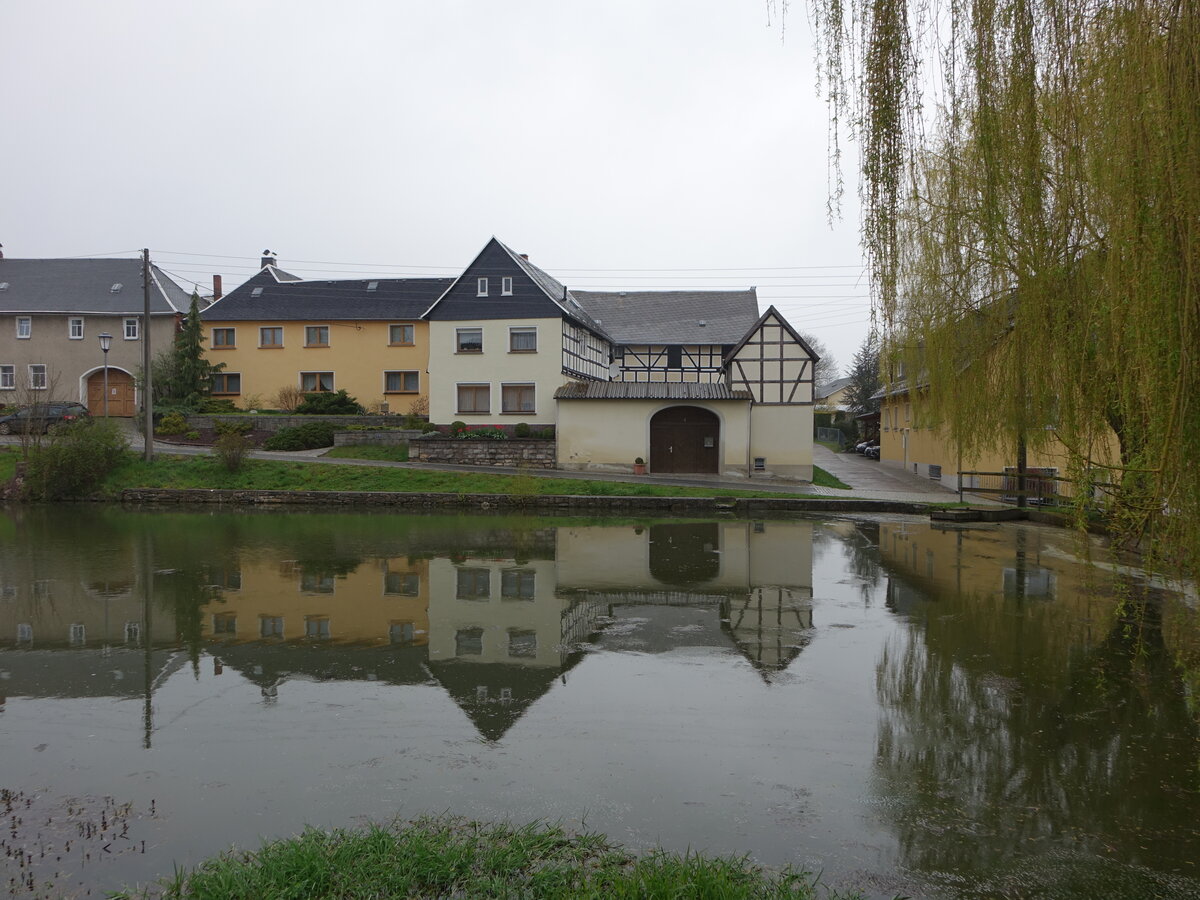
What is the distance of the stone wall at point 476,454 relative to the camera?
1190 inches

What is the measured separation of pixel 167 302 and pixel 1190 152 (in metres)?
43.5

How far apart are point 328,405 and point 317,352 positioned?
4.74m

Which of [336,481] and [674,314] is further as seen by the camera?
[674,314]

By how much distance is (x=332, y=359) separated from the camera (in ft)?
130

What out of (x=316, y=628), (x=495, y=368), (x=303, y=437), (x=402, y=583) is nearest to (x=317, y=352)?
(x=303, y=437)

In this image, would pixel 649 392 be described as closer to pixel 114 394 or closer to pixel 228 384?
pixel 228 384

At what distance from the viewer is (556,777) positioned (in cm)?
519

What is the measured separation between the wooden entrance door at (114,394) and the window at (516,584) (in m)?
34.5

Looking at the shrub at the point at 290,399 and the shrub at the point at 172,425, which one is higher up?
the shrub at the point at 290,399

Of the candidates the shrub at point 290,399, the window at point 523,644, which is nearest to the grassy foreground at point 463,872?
the window at point 523,644

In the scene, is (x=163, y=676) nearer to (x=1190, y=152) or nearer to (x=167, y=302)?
(x=1190, y=152)

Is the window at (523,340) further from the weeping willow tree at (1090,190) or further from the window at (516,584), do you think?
the weeping willow tree at (1090,190)

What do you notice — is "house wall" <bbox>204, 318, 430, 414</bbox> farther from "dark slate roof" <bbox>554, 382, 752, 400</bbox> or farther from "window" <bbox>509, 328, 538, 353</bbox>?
"dark slate roof" <bbox>554, 382, 752, 400</bbox>

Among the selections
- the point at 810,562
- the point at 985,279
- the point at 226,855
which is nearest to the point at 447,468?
the point at 810,562
